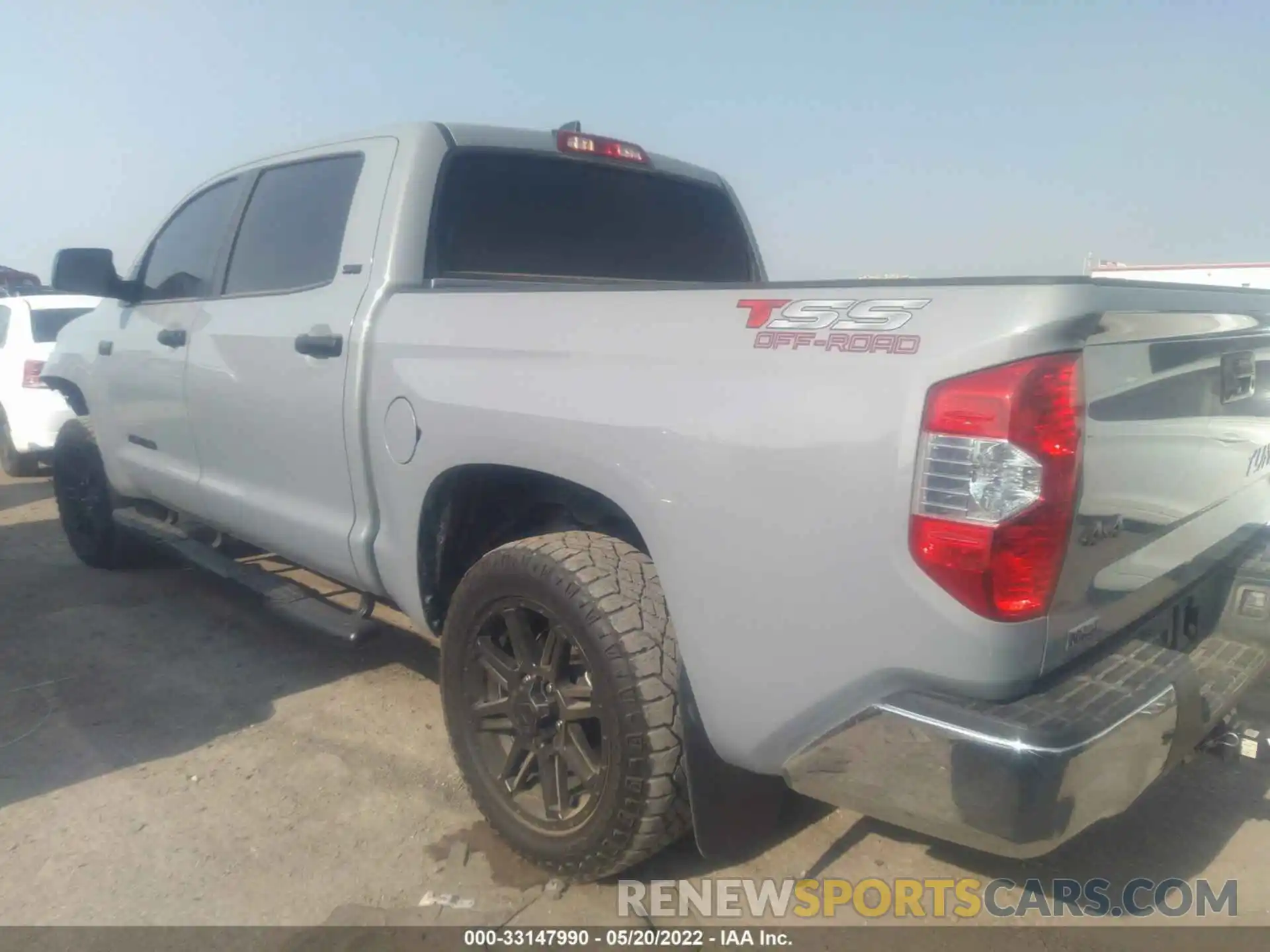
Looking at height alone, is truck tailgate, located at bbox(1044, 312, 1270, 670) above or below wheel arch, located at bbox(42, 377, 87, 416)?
above

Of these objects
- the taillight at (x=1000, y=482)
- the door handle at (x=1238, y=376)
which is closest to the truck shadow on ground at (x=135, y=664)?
the taillight at (x=1000, y=482)

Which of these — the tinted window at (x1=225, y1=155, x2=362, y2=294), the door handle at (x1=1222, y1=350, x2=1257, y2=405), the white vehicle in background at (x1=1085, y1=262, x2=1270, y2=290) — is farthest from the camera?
the white vehicle in background at (x1=1085, y1=262, x2=1270, y2=290)

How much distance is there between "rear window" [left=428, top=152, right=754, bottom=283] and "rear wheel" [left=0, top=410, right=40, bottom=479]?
636 centimetres

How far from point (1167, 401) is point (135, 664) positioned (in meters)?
3.99

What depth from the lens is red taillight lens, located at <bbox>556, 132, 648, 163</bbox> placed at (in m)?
3.57

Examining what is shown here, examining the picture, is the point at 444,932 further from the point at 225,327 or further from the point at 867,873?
the point at 225,327

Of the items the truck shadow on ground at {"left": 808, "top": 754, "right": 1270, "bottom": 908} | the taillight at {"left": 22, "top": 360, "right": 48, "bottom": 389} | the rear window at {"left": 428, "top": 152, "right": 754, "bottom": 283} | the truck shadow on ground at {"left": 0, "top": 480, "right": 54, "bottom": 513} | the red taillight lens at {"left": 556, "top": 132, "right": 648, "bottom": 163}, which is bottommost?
the truck shadow on ground at {"left": 0, "top": 480, "right": 54, "bottom": 513}

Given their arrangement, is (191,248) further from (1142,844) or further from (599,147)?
(1142,844)

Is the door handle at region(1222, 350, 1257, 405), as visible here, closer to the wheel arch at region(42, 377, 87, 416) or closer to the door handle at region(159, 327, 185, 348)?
the door handle at region(159, 327, 185, 348)

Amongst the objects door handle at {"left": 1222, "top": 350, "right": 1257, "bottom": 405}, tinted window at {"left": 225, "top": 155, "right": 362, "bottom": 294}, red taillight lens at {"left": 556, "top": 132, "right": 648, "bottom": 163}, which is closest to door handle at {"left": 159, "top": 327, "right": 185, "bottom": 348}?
tinted window at {"left": 225, "top": 155, "right": 362, "bottom": 294}

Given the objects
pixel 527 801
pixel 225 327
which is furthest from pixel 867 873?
pixel 225 327

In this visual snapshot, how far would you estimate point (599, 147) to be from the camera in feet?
12.0

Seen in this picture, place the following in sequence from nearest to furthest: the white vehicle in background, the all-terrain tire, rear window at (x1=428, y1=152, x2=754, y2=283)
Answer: rear window at (x1=428, y1=152, x2=754, y2=283)
the all-terrain tire
the white vehicle in background

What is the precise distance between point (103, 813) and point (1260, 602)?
329cm
